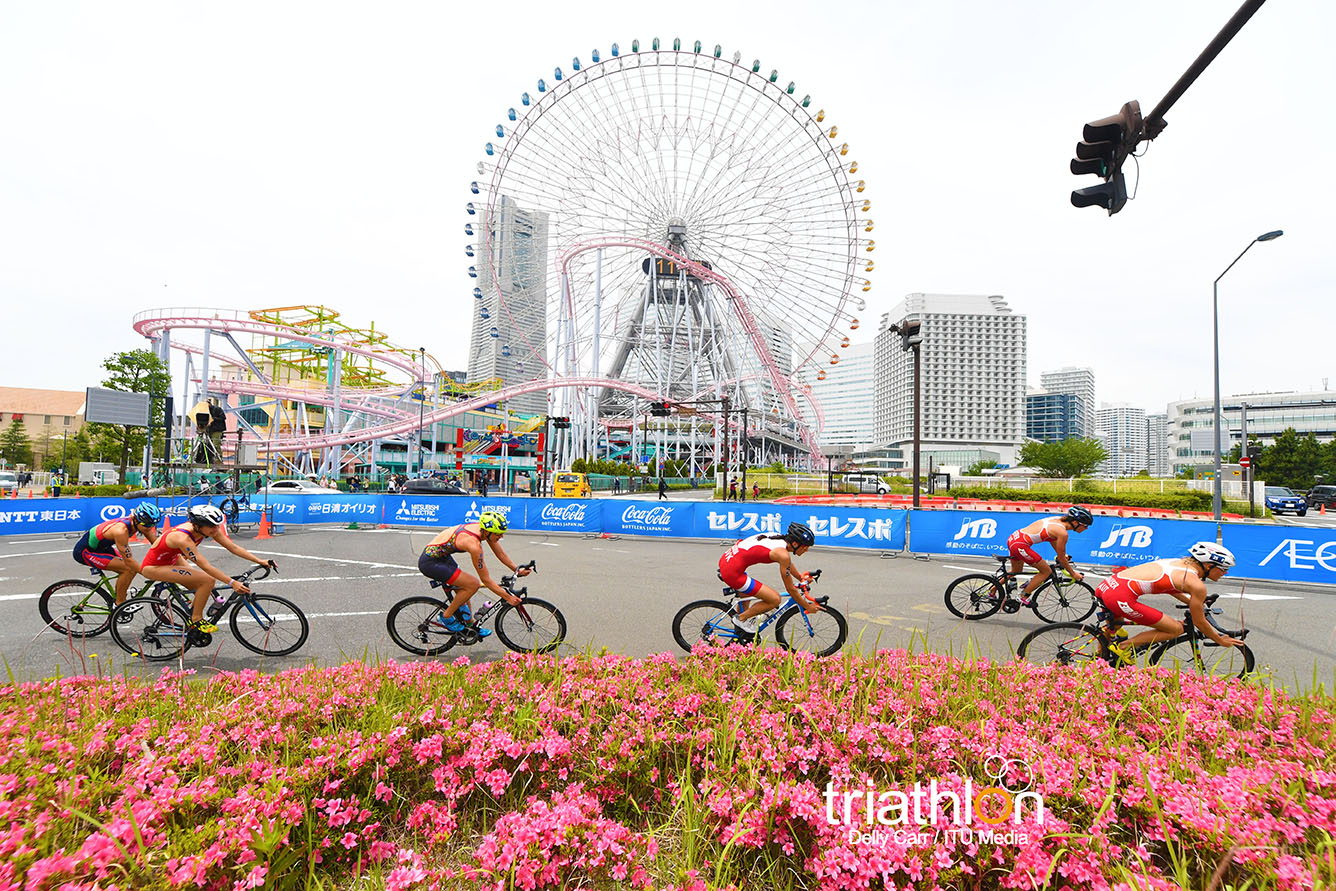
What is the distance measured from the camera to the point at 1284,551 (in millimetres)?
12102

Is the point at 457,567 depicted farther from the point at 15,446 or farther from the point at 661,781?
the point at 15,446

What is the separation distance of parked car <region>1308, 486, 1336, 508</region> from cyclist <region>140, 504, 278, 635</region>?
192 ft

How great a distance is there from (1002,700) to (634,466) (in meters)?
47.6

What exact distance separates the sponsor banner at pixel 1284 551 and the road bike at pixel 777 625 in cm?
1099

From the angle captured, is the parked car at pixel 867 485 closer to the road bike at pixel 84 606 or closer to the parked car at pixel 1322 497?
the parked car at pixel 1322 497

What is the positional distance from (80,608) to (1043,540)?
11828 millimetres

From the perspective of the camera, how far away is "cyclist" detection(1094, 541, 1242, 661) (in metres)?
5.27

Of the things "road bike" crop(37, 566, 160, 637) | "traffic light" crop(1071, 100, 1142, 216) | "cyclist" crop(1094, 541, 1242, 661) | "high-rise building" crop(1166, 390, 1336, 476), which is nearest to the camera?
"cyclist" crop(1094, 541, 1242, 661)

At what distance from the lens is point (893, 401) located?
17550 cm

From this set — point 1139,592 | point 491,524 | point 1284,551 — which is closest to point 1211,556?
point 1139,592

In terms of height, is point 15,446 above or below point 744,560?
above

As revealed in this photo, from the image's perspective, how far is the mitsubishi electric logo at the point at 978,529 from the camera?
48.9ft

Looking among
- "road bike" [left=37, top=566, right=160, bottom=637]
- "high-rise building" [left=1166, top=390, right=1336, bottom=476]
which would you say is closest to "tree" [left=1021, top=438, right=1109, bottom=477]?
"high-rise building" [left=1166, top=390, right=1336, bottom=476]

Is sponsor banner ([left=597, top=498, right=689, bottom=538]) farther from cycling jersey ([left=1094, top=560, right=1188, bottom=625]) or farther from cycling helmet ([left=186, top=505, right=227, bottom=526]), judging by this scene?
cycling jersey ([left=1094, top=560, right=1188, bottom=625])
